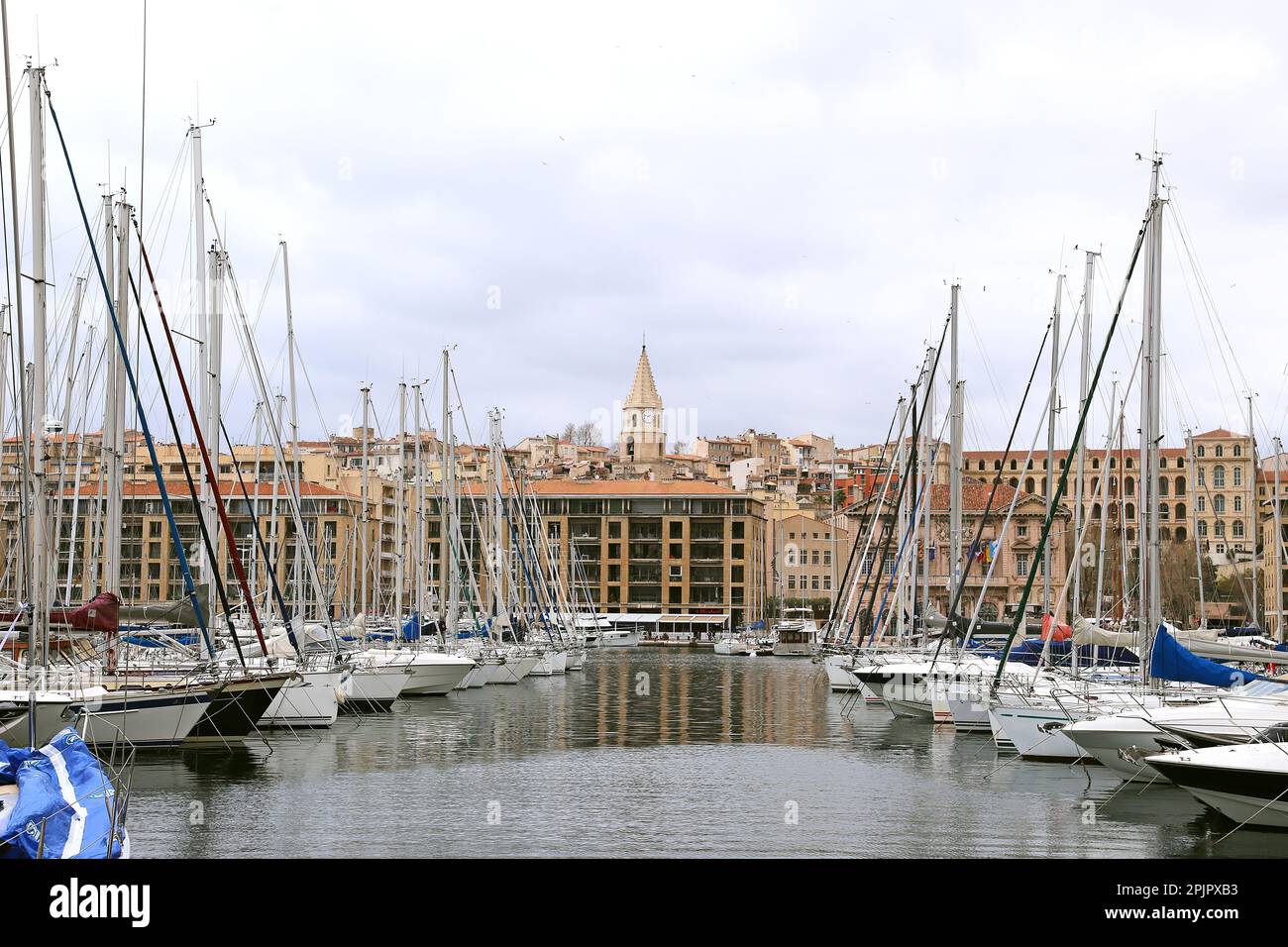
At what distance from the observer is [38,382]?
19.5 m

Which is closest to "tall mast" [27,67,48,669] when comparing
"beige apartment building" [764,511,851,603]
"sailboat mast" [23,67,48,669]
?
"sailboat mast" [23,67,48,669]

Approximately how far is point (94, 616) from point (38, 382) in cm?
696

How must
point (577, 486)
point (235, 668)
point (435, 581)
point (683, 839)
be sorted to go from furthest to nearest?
point (577, 486) < point (435, 581) < point (235, 668) < point (683, 839)

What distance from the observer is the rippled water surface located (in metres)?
19.2

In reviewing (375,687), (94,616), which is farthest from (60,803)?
(375,687)

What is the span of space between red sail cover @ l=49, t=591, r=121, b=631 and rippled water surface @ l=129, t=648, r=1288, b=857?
248cm

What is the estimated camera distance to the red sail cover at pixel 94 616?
25.3 metres

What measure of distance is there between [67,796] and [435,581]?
114 meters

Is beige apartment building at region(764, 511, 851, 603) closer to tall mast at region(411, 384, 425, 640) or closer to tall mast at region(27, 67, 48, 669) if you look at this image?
tall mast at region(411, 384, 425, 640)
